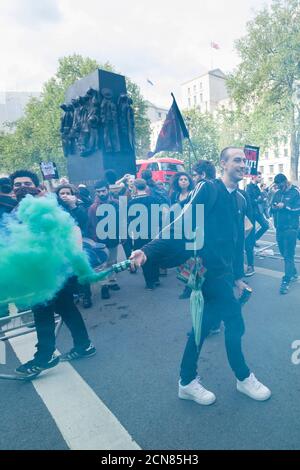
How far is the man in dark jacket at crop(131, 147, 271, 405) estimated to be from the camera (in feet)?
8.74

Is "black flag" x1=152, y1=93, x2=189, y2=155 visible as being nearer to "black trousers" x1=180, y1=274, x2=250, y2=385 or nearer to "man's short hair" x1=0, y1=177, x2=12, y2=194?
"man's short hair" x1=0, y1=177, x2=12, y2=194

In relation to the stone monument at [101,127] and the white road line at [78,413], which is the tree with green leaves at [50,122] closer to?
the stone monument at [101,127]

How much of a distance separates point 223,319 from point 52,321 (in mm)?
1752

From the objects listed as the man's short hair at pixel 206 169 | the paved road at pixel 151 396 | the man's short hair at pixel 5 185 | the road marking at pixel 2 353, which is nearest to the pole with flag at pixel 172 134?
the man's short hair at pixel 206 169

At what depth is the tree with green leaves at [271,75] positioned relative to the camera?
25.5 m

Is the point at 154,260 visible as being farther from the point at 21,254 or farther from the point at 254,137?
the point at 254,137

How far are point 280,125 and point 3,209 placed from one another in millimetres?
26152

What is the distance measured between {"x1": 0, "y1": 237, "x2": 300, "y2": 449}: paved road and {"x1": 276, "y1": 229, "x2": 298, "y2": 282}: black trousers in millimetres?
1109

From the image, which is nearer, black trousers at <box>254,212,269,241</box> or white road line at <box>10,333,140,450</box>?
white road line at <box>10,333,140,450</box>

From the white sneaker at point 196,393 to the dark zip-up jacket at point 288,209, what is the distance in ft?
13.3

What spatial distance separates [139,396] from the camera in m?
2.96

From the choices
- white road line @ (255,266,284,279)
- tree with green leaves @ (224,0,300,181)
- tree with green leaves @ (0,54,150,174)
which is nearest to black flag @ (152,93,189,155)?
white road line @ (255,266,284,279)

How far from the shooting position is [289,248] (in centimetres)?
594

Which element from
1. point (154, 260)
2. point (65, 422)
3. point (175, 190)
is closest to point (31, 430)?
point (65, 422)
